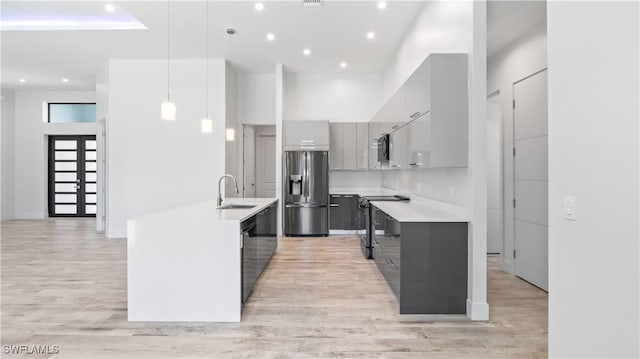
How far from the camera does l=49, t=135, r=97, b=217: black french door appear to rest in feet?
33.7

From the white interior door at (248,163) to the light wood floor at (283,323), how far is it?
354 centimetres

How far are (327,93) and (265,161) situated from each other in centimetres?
226

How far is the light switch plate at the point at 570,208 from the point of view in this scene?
5.75 feet

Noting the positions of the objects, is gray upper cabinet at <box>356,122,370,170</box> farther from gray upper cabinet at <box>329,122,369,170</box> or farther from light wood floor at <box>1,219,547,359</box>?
light wood floor at <box>1,219,547,359</box>

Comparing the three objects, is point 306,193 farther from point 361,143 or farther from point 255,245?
point 255,245

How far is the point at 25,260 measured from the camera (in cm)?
533

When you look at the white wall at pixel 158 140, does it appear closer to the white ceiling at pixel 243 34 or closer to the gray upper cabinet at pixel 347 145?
the white ceiling at pixel 243 34

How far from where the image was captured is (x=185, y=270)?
309 centimetres

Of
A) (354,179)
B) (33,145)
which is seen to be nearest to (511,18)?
(354,179)

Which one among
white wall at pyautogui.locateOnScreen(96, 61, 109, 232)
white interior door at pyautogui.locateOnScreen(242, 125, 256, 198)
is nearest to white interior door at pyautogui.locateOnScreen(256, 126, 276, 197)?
white interior door at pyautogui.locateOnScreen(242, 125, 256, 198)

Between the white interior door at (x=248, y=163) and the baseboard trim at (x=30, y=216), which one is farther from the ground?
the white interior door at (x=248, y=163)

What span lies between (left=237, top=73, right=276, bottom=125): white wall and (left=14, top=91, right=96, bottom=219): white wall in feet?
16.1

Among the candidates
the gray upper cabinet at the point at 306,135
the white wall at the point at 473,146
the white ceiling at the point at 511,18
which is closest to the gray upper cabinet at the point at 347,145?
the gray upper cabinet at the point at 306,135

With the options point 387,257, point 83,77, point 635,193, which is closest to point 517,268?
point 387,257
